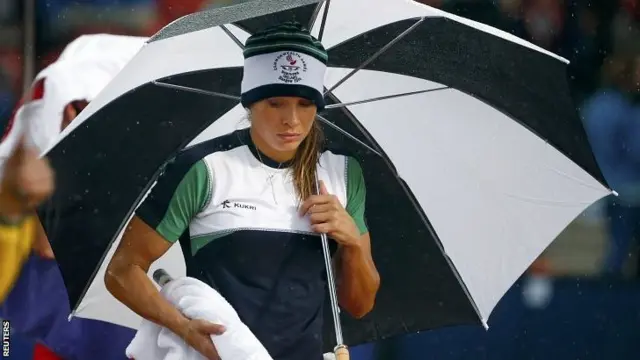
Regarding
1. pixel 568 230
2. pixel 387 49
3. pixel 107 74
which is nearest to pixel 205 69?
pixel 387 49

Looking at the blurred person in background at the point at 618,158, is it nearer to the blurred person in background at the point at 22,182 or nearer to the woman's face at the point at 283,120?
the woman's face at the point at 283,120

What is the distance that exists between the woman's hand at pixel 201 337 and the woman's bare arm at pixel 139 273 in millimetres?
43

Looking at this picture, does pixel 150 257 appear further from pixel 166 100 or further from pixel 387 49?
pixel 387 49

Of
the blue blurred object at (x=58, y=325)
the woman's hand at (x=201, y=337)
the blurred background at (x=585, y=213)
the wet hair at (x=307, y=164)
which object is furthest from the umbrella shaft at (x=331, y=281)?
the blurred background at (x=585, y=213)

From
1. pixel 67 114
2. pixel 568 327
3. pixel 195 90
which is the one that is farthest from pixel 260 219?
pixel 568 327

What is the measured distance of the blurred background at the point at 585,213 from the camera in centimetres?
632

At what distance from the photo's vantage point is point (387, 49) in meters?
3.97

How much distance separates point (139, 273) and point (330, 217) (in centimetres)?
50

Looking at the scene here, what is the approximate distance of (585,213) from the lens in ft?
22.4

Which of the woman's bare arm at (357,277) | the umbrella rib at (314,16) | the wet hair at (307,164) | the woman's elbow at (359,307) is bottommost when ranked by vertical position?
the woman's elbow at (359,307)

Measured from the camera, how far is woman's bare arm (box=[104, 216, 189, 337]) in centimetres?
356

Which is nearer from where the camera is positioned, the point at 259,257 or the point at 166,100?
the point at 259,257

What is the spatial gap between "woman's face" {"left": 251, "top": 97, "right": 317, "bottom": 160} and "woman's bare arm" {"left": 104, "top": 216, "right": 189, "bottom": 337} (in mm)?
374

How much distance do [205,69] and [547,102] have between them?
0.97m
